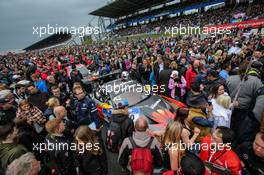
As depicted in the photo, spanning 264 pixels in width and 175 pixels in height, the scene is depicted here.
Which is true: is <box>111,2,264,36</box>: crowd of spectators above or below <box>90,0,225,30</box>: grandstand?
below

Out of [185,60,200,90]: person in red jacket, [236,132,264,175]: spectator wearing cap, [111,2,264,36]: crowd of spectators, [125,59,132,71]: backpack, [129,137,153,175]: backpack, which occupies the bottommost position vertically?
[129,137,153,175]: backpack

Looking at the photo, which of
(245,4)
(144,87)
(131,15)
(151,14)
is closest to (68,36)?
(131,15)

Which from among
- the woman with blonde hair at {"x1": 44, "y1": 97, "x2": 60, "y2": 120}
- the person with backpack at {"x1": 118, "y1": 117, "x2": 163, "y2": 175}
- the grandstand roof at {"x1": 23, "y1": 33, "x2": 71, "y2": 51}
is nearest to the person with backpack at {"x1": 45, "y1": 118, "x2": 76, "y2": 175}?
the person with backpack at {"x1": 118, "y1": 117, "x2": 163, "y2": 175}

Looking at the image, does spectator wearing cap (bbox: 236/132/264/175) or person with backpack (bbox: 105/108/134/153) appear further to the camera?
person with backpack (bbox: 105/108/134/153)

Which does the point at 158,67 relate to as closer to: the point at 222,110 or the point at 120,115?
the point at 222,110

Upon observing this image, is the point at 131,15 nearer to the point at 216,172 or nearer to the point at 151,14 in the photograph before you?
the point at 151,14

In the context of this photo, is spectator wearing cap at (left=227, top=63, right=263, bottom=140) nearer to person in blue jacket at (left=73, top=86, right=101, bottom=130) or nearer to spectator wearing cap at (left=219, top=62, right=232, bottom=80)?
spectator wearing cap at (left=219, top=62, right=232, bottom=80)

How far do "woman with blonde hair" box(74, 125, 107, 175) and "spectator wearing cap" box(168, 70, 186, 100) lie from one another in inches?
141

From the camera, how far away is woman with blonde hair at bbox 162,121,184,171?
2551 millimetres

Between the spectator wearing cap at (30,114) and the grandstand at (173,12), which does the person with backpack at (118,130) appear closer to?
the spectator wearing cap at (30,114)

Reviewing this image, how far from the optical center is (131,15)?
205ft

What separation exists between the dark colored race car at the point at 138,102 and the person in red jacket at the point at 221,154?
5.51 ft

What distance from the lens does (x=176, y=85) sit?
5953 mm

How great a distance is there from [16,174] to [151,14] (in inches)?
2122
